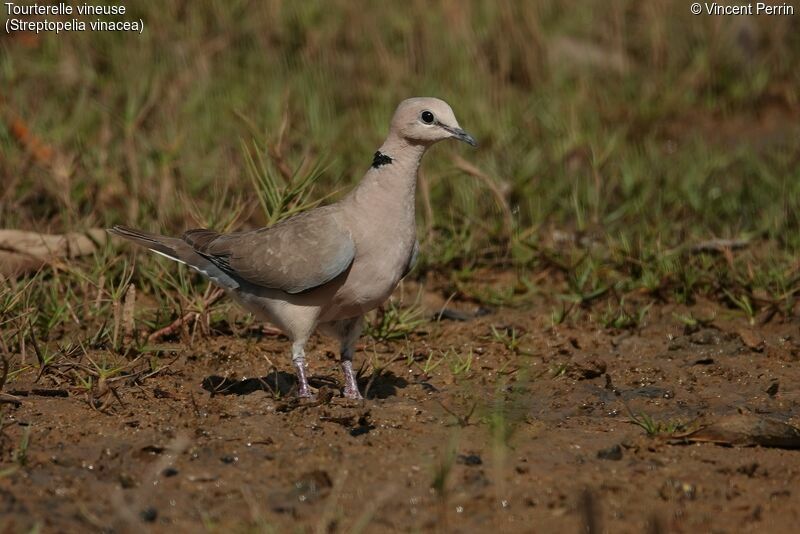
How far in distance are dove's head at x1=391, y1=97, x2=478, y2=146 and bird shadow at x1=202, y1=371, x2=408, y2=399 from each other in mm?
1040

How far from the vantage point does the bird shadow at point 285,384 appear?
4.97 meters

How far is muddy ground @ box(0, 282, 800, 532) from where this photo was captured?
3.76 metres

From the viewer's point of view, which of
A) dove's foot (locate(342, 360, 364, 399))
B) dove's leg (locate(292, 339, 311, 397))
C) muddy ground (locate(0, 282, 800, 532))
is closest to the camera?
muddy ground (locate(0, 282, 800, 532))

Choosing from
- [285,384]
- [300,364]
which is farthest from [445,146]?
[300,364]

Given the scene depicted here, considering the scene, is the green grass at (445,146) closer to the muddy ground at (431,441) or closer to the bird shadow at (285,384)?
the muddy ground at (431,441)

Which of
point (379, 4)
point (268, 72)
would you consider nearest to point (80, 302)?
point (268, 72)

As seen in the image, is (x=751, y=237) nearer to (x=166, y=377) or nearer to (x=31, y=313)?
(x=166, y=377)

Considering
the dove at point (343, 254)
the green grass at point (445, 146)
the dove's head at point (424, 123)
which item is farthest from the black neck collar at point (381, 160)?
the green grass at point (445, 146)

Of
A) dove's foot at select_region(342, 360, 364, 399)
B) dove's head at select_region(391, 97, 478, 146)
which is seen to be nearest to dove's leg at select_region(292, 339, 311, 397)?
dove's foot at select_region(342, 360, 364, 399)

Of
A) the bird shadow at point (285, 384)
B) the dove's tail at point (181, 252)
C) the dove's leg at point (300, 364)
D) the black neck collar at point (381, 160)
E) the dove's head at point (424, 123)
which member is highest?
the dove's head at point (424, 123)

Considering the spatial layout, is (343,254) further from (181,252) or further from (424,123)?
(181,252)

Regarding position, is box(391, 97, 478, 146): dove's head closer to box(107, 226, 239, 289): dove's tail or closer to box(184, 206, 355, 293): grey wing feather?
box(184, 206, 355, 293): grey wing feather

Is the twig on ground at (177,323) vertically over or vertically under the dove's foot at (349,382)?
over

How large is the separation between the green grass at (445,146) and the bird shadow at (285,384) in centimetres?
47
